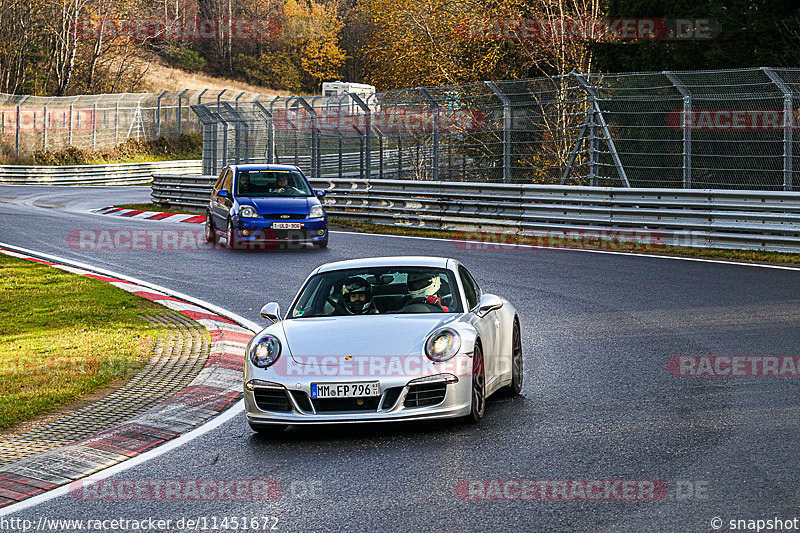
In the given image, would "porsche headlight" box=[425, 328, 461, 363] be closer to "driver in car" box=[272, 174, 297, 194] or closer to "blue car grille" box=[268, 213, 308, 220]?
"blue car grille" box=[268, 213, 308, 220]

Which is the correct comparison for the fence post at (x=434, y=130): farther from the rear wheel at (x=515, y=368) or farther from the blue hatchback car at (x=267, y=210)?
the rear wheel at (x=515, y=368)

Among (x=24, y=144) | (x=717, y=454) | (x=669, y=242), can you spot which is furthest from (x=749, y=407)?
(x=24, y=144)

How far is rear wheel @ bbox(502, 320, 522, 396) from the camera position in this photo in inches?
331

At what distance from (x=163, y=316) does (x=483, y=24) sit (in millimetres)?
23388

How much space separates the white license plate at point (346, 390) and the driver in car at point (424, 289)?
122 centimetres

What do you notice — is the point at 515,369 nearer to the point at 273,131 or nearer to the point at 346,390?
the point at 346,390

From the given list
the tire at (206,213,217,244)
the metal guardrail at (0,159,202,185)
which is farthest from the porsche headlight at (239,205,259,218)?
the metal guardrail at (0,159,202,185)

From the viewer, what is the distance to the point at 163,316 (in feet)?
41.9

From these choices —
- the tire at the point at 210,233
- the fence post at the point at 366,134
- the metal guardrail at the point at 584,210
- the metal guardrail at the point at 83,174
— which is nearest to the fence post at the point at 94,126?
the metal guardrail at the point at 83,174

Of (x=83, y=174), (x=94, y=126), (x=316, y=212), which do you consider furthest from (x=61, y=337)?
(x=94, y=126)

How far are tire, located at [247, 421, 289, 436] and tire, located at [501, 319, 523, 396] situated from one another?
1.87m

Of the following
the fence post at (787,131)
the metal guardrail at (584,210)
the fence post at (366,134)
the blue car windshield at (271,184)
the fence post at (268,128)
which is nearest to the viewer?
the fence post at (787,131)

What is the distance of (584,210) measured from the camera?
2016cm

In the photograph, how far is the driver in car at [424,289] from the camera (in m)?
8.12
